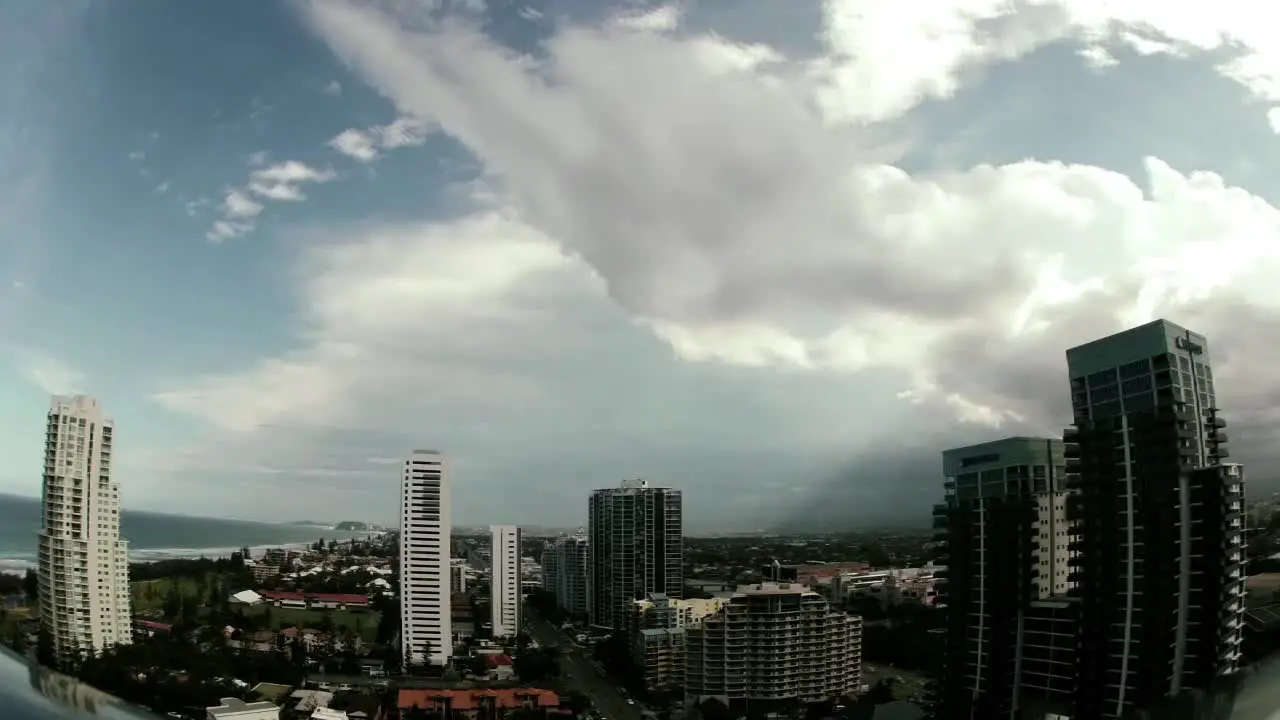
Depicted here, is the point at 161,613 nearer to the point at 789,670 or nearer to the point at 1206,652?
the point at 789,670

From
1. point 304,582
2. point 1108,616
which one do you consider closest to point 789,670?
point 1108,616

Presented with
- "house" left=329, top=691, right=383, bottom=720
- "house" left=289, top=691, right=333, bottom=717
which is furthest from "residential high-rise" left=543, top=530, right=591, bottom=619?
"house" left=289, top=691, right=333, bottom=717

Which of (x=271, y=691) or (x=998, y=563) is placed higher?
(x=998, y=563)

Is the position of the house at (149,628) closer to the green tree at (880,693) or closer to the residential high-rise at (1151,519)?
the green tree at (880,693)

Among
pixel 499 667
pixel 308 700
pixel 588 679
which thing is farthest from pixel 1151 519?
pixel 499 667

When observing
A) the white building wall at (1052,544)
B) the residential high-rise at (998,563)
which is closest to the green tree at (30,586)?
the residential high-rise at (998,563)

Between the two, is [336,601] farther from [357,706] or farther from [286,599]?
[357,706]
